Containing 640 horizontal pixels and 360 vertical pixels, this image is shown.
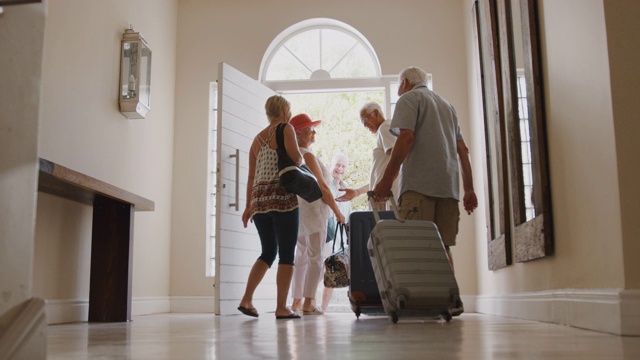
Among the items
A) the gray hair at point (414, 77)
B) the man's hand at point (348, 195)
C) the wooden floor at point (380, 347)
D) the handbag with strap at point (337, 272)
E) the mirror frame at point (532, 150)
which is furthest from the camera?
the man's hand at point (348, 195)

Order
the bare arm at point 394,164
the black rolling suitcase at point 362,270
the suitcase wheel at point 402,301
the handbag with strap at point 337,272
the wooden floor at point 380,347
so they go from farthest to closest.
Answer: the handbag with strap at point 337,272, the black rolling suitcase at point 362,270, the bare arm at point 394,164, the suitcase wheel at point 402,301, the wooden floor at point 380,347

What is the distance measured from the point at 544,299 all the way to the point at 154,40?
12.8ft

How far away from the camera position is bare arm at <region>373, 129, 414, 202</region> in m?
3.01

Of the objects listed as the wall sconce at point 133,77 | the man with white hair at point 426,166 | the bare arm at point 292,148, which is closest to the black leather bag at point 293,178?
the bare arm at point 292,148

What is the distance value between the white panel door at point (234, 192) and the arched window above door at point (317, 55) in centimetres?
68

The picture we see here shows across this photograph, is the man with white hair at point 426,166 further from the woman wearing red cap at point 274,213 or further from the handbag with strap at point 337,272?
the handbag with strap at point 337,272

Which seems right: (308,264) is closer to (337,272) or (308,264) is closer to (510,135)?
(337,272)

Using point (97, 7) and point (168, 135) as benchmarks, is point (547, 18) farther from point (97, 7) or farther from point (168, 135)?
point (168, 135)

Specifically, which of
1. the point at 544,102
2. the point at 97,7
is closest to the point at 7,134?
the point at 544,102

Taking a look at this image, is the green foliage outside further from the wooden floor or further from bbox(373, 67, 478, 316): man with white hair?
the wooden floor

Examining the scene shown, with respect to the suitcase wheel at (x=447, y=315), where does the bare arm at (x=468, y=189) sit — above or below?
above

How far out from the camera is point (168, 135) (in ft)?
19.1

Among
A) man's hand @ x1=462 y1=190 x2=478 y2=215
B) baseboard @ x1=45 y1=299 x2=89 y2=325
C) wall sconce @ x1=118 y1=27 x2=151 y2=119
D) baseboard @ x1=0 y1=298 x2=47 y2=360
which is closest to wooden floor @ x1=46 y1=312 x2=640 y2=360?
baseboard @ x1=0 y1=298 x2=47 y2=360

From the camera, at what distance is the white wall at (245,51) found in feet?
18.9
